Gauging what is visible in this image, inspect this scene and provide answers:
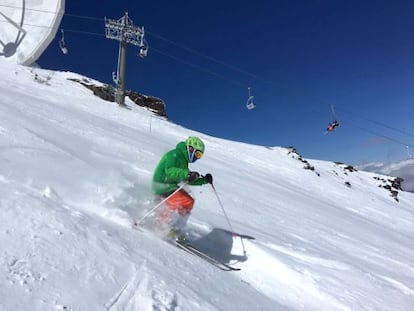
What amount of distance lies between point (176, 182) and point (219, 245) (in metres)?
1.63

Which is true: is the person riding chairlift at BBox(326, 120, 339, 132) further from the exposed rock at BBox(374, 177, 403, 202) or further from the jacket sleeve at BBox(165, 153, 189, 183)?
the jacket sleeve at BBox(165, 153, 189, 183)

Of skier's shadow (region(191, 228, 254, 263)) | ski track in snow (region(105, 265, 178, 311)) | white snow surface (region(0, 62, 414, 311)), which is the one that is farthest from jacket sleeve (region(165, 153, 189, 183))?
ski track in snow (region(105, 265, 178, 311))

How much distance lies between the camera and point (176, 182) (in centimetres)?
667

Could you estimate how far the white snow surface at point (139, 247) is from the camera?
3455 mm

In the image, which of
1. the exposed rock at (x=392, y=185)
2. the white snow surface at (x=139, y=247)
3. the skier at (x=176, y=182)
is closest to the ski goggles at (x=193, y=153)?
the skier at (x=176, y=182)

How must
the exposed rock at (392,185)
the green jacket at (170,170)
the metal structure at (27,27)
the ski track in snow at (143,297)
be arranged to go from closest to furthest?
the ski track in snow at (143,297) → the green jacket at (170,170) → the metal structure at (27,27) → the exposed rock at (392,185)

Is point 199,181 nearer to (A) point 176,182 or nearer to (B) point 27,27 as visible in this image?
(A) point 176,182

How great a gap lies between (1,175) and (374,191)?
32.3 m

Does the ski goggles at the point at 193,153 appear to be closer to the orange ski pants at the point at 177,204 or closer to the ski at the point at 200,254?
the orange ski pants at the point at 177,204

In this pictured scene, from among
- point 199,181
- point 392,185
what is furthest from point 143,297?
point 392,185

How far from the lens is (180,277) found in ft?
14.7

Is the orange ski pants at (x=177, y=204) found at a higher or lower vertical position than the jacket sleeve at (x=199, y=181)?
lower

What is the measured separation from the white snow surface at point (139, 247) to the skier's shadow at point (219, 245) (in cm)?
2

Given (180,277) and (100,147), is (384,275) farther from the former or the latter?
(100,147)
